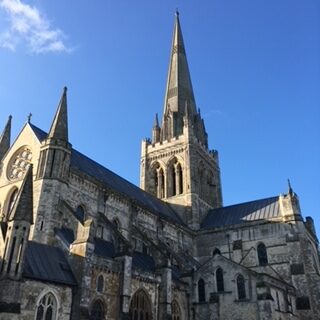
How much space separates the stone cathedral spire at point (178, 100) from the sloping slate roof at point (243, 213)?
35.2 ft

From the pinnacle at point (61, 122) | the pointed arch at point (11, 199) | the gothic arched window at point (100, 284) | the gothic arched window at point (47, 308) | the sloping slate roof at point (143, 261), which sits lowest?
the gothic arched window at point (47, 308)

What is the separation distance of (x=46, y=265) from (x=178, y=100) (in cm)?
3576

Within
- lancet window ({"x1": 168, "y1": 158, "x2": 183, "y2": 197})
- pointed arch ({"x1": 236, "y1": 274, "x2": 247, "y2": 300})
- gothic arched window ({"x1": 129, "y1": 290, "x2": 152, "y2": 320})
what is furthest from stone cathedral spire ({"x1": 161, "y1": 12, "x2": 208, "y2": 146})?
gothic arched window ({"x1": 129, "y1": 290, "x2": 152, "y2": 320})

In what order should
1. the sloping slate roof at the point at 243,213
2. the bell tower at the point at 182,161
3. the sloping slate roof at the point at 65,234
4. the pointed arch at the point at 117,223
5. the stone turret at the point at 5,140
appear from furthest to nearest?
the bell tower at the point at 182,161, the sloping slate roof at the point at 243,213, the stone turret at the point at 5,140, the pointed arch at the point at 117,223, the sloping slate roof at the point at 65,234

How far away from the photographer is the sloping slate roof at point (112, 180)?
29681 mm

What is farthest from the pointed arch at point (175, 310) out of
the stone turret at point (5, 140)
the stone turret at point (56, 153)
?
the stone turret at point (5, 140)

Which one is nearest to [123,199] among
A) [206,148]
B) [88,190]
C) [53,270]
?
[88,190]

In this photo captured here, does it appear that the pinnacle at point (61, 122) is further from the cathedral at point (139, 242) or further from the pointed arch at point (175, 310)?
the pointed arch at point (175, 310)

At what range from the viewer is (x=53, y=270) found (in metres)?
20.0

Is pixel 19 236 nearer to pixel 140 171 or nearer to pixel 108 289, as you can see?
pixel 108 289

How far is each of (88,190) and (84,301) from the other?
32.0 ft

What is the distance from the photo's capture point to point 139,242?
31000mm

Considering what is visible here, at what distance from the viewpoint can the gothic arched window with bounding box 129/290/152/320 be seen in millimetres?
23256

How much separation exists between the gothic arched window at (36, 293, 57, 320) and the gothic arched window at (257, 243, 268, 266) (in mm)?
22550
